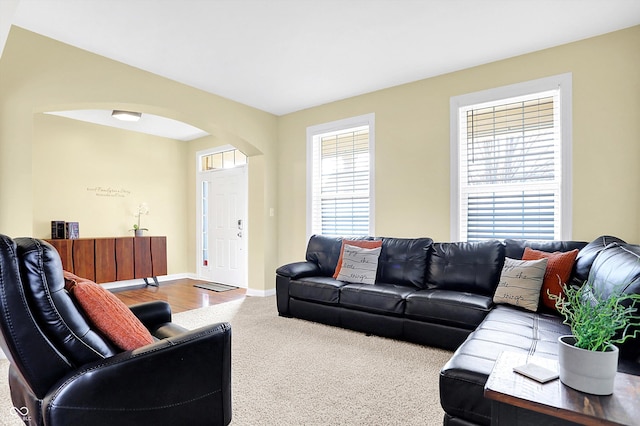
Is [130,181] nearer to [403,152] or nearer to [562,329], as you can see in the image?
[403,152]

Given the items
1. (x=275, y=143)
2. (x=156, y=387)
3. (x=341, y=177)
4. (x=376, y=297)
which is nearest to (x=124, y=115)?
(x=275, y=143)

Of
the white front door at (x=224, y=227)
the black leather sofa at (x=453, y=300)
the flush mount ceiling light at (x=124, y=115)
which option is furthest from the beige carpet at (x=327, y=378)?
the flush mount ceiling light at (x=124, y=115)

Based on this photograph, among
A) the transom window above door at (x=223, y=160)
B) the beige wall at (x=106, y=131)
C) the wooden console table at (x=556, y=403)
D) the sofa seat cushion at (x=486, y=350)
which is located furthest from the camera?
the transom window above door at (x=223, y=160)

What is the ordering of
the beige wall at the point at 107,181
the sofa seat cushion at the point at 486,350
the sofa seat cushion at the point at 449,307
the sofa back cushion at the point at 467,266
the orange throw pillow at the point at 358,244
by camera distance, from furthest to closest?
the beige wall at the point at 107,181, the orange throw pillow at the point at 358,244, the sofa back cushion at the point at 467,266, the sofa seat cushion at the point at 449,307, the sofa seat cushion at the point at 486,350

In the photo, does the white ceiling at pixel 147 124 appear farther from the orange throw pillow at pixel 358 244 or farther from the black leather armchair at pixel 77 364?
the black leather armchair at pixel 77 364

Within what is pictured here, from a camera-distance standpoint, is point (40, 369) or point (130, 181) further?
point (130, 181)

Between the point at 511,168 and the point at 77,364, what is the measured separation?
372 centimetres

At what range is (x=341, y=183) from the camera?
4734mm

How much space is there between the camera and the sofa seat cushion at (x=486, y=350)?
4.97 ft

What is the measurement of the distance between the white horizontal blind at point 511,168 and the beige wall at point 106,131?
9.24 ft

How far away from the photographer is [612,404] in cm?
94

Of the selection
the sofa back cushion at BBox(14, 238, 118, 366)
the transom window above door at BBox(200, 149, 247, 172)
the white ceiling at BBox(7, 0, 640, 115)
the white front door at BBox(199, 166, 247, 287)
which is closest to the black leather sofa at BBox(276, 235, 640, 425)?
the sofa back cushion at BBox(14, 238, 118, 366)

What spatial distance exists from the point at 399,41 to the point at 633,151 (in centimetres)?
218

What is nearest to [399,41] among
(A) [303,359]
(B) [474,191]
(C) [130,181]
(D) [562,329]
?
(B) [474,191]
